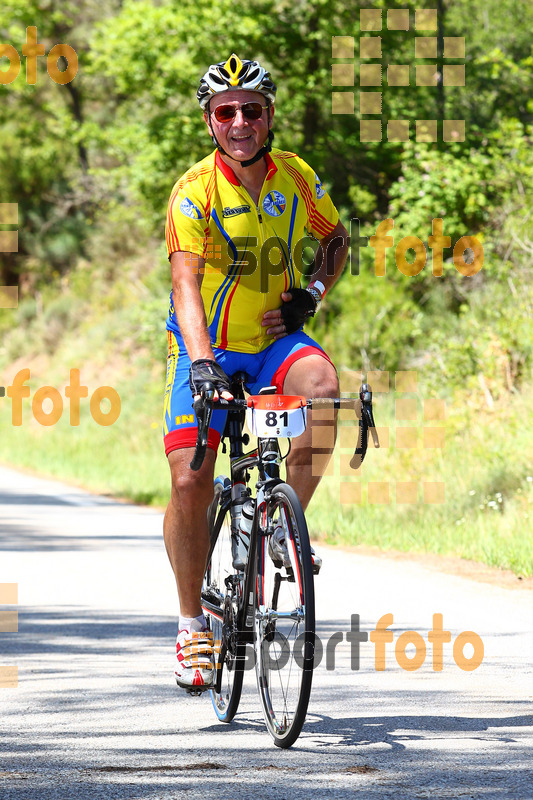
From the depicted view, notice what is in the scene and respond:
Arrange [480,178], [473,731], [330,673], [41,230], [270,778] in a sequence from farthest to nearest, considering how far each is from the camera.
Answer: [41,230]
[480,178]
[330,673]
[473,731]
[270,778]

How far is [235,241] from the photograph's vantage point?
5.08 m

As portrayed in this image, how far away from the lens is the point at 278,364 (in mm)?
5109

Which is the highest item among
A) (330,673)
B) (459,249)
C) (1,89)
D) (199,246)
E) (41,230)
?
(1,89)

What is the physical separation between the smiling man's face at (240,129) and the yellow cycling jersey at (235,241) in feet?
0.28

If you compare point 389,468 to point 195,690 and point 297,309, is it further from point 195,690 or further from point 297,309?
point 297,309

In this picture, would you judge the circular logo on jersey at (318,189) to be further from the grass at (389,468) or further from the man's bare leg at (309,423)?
the grass at (389,468)

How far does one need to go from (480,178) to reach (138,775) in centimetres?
1789

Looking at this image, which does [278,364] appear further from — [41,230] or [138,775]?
[41,230]

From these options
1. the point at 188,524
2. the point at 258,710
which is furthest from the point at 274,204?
the point at 258,710

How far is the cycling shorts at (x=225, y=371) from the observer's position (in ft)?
16.6

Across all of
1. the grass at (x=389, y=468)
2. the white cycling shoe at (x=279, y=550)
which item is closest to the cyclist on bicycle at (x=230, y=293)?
the white cycling shoe at (x=279, y=550)

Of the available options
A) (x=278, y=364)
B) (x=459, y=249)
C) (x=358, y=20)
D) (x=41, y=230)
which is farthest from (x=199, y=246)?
(x=41, y=230)

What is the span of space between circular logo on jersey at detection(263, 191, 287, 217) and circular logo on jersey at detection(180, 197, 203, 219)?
257mm

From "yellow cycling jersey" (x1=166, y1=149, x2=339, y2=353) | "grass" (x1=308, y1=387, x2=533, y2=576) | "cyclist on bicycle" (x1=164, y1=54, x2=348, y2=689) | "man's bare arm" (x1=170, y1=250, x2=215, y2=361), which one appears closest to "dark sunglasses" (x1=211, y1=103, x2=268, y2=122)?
A: "cyclist on bicycle" (x1=164, y1=54, x2=348, y2=689)
